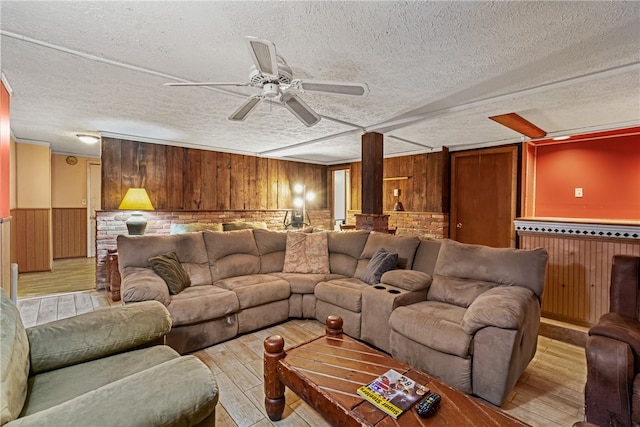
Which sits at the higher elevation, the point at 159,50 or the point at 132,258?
the point at 159,50

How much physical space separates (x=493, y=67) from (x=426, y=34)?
0.82 metres

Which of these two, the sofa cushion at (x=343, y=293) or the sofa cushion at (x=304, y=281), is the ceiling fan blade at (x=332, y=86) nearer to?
the sofa cushion at (x=343, y=293)

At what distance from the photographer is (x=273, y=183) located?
6676mm

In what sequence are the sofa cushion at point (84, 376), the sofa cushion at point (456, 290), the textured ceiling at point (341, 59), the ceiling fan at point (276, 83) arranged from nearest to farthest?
the sofa cushion at point (84, 376) → the ceiling fan at point (276, 83) → the textured ceiling at point (341, 59) → the sofa cushion at point (456, 290)

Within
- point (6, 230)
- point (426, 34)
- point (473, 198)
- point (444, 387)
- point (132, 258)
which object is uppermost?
point (426, 34)

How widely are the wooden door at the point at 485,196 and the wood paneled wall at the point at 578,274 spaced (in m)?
2.11

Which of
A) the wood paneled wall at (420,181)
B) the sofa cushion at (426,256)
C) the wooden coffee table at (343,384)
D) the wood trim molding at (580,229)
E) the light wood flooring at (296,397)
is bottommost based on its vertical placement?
the light wood flooring at (296,397)

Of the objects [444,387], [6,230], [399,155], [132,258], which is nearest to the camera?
[444,387]

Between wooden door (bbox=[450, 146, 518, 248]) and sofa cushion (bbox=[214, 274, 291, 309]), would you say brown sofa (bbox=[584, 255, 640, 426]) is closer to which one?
sofa cushion (bbox=[214, 274, 291, 309])

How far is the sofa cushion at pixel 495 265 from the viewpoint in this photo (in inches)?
94.6

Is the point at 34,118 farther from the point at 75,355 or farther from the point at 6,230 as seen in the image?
the point at 75,355


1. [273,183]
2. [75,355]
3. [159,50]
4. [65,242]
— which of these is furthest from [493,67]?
[65,242]

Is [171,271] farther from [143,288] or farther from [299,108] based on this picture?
[299,108]

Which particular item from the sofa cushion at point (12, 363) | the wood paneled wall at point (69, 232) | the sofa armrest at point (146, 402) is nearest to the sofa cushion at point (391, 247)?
the sofa armrest at point (146, 402)
